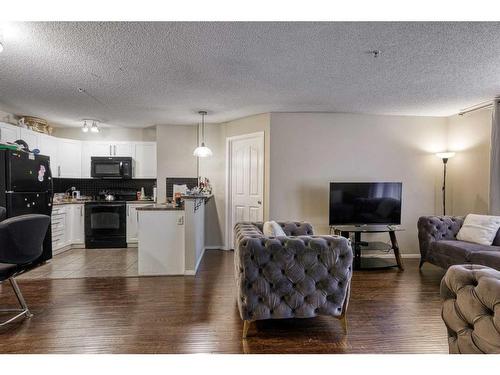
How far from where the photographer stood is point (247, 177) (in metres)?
5.05

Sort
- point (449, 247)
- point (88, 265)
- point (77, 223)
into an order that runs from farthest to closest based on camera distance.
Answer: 1. point (77, 223)
2. point (88, 265)
3. point (449, 247)

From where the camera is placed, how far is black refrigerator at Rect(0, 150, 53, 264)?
3571 millimetres

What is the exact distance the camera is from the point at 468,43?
2.31m

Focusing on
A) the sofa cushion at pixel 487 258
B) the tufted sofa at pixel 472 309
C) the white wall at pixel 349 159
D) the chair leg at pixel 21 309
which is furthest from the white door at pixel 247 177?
the tufted sofa at pixel 472 309

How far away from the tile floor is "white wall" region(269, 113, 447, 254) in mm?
2417

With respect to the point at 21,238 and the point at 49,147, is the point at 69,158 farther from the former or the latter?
the point at 21,238

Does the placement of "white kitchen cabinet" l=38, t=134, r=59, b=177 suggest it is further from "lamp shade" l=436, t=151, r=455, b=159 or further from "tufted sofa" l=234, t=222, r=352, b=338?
"lamp shade" l=436, t=151, r=455, b=159

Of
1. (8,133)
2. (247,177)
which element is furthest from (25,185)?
(247,177)

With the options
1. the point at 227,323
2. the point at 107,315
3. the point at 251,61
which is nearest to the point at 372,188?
the point at 251,61

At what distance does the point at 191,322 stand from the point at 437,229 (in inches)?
138

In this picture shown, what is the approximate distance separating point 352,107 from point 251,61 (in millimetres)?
2259

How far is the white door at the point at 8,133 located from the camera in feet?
13.4

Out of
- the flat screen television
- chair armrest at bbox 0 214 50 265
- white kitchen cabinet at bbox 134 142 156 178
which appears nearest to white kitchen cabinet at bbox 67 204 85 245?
→ white kitchen cabinet at bbox 134 142 156 178
